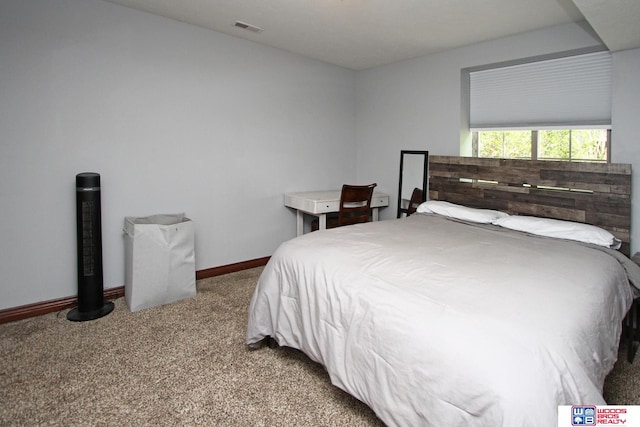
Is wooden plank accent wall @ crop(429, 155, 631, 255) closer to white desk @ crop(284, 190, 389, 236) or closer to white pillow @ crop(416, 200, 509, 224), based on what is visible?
white pillow @ crop(416, 200, 509, 224)

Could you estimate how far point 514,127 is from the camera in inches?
140

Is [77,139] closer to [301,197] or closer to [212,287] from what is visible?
[212,287]

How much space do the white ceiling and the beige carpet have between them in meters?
2.35

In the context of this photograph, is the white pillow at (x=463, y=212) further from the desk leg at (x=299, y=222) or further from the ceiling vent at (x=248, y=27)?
the ceiling vent at (x=248, y=27)

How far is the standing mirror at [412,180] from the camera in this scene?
13.5 ft

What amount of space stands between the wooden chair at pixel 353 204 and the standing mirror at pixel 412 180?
56 cm

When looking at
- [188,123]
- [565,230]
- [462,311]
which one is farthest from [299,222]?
[462,311]

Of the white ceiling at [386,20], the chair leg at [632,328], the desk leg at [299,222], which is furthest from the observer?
the desk leg at [299,222]

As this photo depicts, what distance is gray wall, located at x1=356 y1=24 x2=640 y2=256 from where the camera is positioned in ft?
9.18

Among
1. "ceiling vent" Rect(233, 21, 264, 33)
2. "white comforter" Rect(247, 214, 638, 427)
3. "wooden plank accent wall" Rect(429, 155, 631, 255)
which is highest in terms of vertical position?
"ceiling vent" Rect(233, 21, 264, 33)

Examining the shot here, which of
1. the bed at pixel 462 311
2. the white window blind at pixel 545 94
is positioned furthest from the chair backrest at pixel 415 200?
the bed at pixel 462 311

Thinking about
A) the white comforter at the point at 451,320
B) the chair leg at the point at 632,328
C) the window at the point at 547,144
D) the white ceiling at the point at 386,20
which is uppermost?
the white ceiling at the point at 386,20

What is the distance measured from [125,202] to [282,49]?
2.26 meters

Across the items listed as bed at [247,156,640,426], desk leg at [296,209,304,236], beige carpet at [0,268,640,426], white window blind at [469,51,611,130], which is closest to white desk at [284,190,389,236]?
desk leg at [296,209,304,236]
